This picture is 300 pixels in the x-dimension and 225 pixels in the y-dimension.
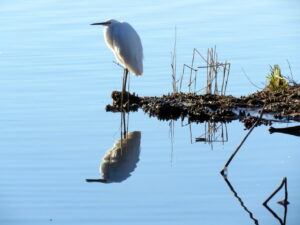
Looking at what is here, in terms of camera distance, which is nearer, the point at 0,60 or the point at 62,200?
the point at 62,200

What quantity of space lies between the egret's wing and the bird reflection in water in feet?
4.69

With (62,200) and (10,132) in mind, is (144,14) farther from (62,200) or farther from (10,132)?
(62,200)

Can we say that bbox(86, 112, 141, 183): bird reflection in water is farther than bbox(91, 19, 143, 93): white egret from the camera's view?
No

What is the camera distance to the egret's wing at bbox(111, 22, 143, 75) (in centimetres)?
1136

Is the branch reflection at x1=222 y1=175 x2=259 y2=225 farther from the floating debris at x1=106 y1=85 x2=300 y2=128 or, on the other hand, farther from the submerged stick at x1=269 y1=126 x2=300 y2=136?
the floating debris at x1=106 y1=85 x2=300 y2=128

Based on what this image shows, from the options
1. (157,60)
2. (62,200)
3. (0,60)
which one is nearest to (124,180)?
(62,200)

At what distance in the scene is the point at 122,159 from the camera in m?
8.91

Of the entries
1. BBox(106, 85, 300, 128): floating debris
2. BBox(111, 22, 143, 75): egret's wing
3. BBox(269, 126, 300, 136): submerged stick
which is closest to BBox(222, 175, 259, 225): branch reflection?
BBox(269, 126, 300, 136): submerged stick

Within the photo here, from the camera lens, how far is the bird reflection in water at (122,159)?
823 cm

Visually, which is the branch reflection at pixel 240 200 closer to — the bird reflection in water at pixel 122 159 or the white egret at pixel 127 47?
the bird reflection in water at pixel 122 159

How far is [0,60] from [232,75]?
4.05m

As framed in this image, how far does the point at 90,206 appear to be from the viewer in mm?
7203

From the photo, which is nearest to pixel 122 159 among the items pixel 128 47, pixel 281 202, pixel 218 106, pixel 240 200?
pixel 218 106

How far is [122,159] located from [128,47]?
2884mm
